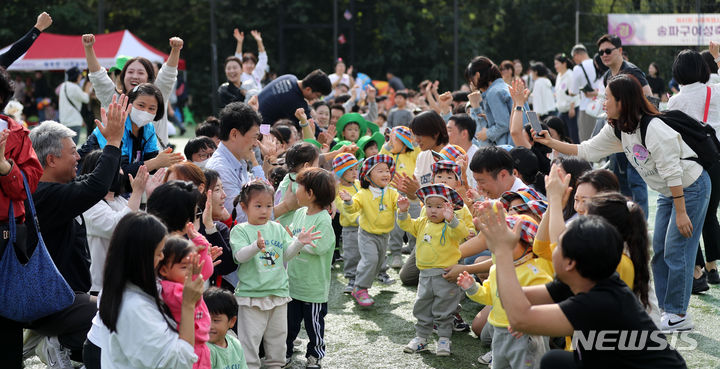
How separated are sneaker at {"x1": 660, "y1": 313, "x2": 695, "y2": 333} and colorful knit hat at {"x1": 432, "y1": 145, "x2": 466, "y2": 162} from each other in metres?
2.05

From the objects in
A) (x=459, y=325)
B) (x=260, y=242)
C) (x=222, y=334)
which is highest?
(x=260, y=242)

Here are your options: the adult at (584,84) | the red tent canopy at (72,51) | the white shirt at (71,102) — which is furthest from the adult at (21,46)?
the red tent canopy at (72,51)

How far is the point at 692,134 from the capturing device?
200 inches

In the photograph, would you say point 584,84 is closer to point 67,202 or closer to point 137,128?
point 137,128

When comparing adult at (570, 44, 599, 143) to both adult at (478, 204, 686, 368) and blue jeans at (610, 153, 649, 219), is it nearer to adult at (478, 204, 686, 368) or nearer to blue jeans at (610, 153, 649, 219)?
blue jeans at (610, 153, 649, 219)

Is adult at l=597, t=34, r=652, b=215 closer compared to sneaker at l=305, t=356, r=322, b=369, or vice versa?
sneaker at l=305, t=356, r=322, b=369

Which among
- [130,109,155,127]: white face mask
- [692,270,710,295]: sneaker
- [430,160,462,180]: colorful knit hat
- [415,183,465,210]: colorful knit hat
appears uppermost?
[130,109,155,127]: white face mask

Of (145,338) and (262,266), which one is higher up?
(145,338)

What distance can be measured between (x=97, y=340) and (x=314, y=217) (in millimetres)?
1992

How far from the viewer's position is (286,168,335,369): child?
196 inches

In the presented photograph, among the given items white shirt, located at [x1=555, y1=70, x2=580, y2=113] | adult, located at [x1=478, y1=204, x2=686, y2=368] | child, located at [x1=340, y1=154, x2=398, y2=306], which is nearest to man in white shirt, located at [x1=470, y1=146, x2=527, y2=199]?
child, located at [x1=340, y1=154, x2=398, y2=306]

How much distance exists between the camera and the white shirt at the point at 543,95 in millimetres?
14414

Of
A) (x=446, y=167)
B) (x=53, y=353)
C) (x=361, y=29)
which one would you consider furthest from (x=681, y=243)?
(x=361, y=29)

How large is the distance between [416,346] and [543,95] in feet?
33.2
